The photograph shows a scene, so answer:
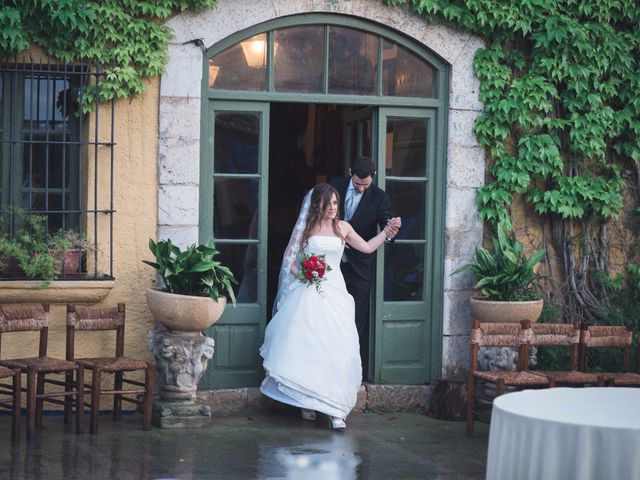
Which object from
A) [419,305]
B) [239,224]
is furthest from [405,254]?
[239,224]

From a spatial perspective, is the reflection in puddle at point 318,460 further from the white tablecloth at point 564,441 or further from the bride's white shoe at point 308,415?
the white tablecloth at point 564,441

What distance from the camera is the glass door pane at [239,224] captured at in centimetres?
931

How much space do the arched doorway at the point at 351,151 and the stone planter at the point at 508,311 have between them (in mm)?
457

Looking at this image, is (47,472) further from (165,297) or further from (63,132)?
(63,132)

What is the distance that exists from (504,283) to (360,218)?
1.20 meters

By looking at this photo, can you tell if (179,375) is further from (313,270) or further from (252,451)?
(313,270)

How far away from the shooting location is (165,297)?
8562mm

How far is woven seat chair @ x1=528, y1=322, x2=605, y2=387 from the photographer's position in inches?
349

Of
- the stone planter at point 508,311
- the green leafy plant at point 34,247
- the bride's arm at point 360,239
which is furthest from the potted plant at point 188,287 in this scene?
the stone planter at point 508,311

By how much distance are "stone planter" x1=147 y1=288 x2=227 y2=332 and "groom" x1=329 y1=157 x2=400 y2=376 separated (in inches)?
47.9

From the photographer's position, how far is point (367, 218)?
941cm

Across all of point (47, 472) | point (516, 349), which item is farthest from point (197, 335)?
point (516, 349)

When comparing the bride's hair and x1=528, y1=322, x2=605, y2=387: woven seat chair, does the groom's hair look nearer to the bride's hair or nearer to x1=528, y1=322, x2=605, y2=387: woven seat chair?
the bride's hair

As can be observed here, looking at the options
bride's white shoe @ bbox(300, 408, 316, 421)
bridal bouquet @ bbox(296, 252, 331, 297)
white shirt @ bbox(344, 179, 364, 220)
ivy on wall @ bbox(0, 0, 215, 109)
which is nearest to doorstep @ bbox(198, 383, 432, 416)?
bride's white shoe @ bbox(300, 408, 316, 421)
